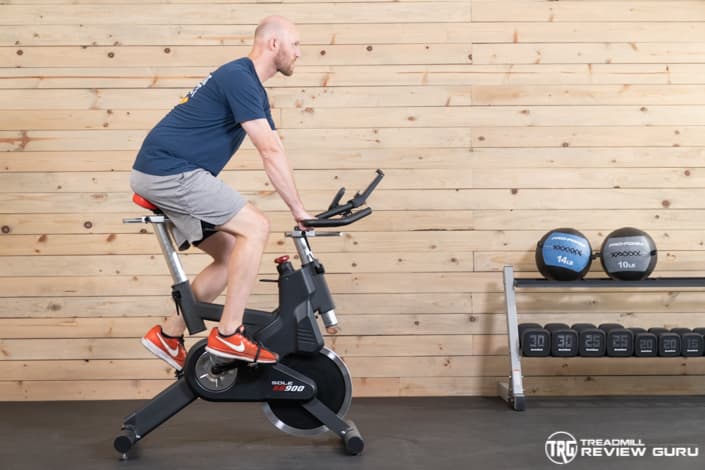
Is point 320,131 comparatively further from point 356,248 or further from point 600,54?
point 600,54

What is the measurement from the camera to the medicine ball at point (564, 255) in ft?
12.5

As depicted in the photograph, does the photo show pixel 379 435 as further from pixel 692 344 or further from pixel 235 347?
pixel 692 344

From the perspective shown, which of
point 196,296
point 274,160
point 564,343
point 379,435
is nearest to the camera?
point 274,160

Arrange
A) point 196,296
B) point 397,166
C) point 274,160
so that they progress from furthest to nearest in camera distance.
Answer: point 397,166
point 196,296
point 274,160

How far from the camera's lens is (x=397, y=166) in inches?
165

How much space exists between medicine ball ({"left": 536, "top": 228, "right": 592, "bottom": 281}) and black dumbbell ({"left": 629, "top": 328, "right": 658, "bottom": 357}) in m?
0.40

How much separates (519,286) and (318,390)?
1.30m

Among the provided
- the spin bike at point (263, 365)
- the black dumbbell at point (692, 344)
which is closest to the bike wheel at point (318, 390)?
the spin bike at point (263, 365)

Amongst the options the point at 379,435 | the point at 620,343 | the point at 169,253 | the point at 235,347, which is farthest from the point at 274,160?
the point at 620,343

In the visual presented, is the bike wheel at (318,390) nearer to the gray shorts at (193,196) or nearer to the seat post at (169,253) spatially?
the seat post at (169,253)

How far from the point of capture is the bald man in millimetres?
2902

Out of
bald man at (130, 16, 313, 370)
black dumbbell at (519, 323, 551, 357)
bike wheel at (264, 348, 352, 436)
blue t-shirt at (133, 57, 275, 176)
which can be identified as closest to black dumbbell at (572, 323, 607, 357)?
black dumbbell at (519, 323, 551, 357)

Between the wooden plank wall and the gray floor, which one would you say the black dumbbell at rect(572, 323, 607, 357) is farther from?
the wooden plank wall

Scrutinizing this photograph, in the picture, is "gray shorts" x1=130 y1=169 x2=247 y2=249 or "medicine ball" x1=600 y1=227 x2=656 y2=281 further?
→ "medicine ball" x1=600 y1=227 x2=656 y2=281
